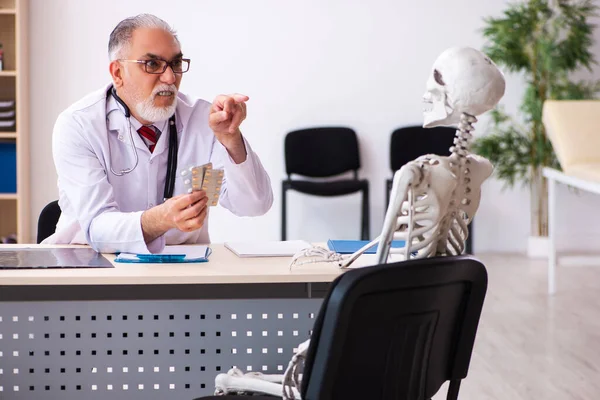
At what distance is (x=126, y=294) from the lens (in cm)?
215

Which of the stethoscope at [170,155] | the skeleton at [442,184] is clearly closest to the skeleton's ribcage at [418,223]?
the skeleton at [442,184]

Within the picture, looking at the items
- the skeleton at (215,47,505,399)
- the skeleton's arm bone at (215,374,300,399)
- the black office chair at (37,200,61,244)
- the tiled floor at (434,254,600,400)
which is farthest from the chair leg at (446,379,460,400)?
the tiled floor at (434,254,600,400)

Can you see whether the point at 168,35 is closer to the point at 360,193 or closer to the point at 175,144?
the point at 175,144

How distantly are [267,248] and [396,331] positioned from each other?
3.17 feet

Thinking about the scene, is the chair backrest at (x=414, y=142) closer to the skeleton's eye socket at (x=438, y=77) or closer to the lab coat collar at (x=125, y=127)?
the lab coat collar at (x=125, y=127)

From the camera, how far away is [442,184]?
175cm

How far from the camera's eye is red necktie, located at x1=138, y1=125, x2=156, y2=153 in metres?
2.72

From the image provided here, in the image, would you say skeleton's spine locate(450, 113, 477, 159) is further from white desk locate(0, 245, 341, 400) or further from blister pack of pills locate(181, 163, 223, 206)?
blister pack of pills locate(181, 163, 223, 206)

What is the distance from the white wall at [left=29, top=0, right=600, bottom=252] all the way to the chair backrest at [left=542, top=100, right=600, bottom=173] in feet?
4.90

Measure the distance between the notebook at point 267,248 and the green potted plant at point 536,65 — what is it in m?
4.01

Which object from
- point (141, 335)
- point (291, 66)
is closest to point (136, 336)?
point (141, 335)

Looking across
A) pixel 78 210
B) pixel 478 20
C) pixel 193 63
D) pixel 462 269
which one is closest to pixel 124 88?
pixel 78 210

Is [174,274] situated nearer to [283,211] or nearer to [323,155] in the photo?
[283,211]

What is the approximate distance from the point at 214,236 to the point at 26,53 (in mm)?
1878
